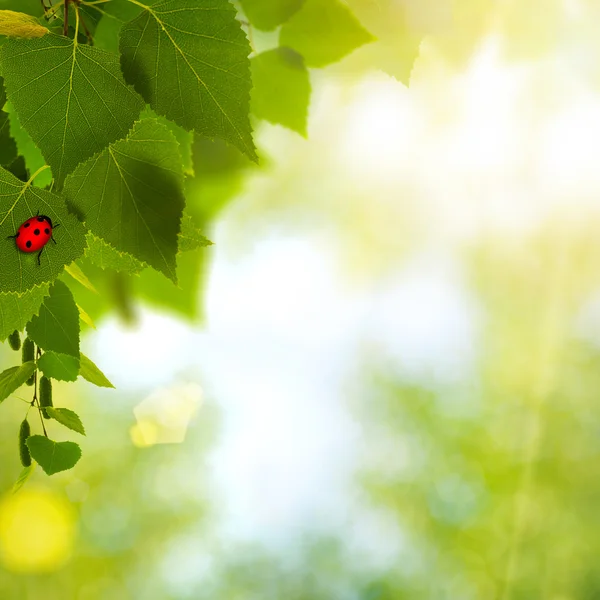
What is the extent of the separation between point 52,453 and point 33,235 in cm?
11

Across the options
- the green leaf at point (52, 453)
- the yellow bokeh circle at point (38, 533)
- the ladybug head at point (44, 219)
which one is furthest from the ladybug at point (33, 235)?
the yellow bokeh circle at point (38, 533)

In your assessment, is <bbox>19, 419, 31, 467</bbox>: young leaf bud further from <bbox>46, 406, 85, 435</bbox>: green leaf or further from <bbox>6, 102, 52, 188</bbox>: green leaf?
<bbox>6, 102, 52, 188</bbox>: green leaf

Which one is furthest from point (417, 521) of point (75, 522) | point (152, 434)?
point (152, 434)

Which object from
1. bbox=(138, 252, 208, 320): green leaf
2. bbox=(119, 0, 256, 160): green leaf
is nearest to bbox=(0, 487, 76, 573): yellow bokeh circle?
bbox=(138, 252, 208, 320): green leaf

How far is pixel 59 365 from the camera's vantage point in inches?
11.5

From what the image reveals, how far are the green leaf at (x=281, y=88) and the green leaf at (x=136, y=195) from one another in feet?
0.46

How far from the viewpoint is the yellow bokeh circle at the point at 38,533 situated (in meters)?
5.64

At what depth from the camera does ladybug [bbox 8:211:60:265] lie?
0.22 meters

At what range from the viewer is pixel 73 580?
6336mm

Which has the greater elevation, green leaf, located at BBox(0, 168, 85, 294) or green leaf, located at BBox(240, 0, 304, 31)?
green leaf, located at BBox(240, 0, 304, 31)

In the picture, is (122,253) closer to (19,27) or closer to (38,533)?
(19,27)

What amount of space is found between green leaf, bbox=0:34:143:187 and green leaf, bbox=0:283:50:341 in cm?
6

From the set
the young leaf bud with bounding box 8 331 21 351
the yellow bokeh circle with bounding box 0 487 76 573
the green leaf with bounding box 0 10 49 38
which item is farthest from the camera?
the yellow bokeh circle with bounding box 0 487 76 573

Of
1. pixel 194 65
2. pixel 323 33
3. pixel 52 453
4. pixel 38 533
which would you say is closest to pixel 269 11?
pixel 323 33
